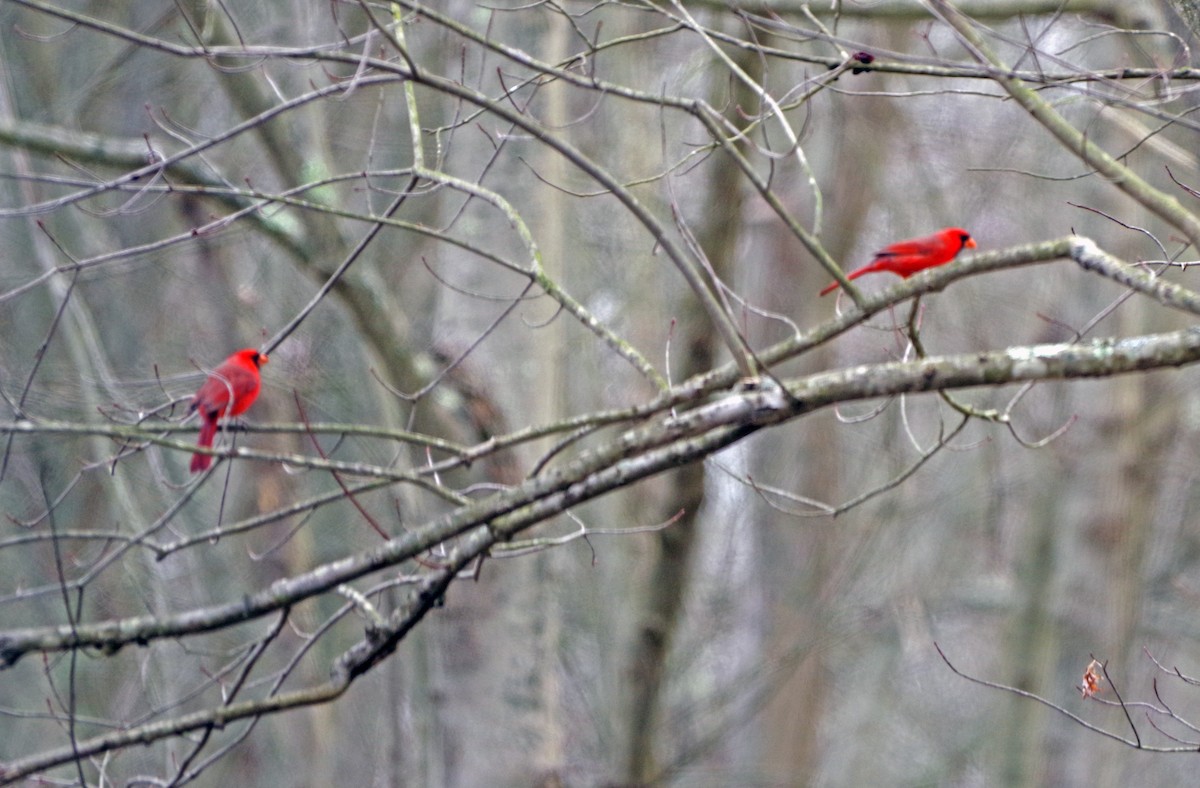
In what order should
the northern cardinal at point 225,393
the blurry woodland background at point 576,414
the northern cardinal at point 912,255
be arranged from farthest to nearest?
the northern cardinal at point 912,255 → the northern cardinal at point 225,393 → the blurry woodland background at point 576,414

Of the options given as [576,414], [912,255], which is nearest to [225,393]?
[912,255]

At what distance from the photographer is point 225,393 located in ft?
14.6

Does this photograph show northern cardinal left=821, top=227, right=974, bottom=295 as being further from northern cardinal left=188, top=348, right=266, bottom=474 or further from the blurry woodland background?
northern cardinal left=188, top=348, right=266, bottom=474

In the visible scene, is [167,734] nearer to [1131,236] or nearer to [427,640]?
[427,640]

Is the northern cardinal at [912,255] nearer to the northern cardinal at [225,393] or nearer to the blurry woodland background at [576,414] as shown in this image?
the blurry woodland background at [576,414]

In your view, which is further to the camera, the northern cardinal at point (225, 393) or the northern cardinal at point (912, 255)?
the northern cardinal at point (912, 255)

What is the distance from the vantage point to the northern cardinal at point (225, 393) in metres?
4.10

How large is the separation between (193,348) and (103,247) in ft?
3.77

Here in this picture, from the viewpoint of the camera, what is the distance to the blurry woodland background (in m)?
3.60

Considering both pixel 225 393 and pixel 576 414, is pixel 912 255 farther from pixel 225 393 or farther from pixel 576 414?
pixel 576 414

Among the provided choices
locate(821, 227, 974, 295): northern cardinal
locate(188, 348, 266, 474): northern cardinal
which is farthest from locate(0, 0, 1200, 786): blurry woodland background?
locate(821, 227, 974, 295): northern cardinal

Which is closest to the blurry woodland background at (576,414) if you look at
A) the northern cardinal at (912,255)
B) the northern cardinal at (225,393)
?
the northern cardinal at (225,393)

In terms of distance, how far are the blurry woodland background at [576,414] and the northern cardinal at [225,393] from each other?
0.46 feet

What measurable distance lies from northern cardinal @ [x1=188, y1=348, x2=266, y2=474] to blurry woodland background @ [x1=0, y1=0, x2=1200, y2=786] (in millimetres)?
141
